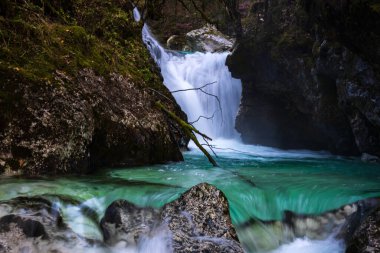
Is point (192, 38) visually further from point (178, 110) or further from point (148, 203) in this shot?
point (148, 203)

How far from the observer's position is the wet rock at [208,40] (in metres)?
22.6

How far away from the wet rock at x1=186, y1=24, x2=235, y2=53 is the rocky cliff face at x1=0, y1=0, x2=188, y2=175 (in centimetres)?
1404

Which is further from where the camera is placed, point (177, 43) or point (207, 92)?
point (177, 43)

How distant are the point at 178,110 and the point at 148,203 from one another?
16.5 feet

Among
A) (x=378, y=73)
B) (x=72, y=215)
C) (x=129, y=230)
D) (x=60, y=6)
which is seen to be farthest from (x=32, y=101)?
(x=378, y=73)

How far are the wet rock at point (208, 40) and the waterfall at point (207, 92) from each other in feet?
15.1

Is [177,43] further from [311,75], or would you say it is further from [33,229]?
[33,229]

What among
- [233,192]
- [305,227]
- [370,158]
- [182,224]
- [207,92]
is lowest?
[305,227]

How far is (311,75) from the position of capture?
11.9m

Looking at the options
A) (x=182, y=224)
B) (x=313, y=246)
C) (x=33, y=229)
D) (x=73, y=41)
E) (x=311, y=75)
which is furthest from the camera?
(x=311, y=75)

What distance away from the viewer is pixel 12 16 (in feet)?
20.6

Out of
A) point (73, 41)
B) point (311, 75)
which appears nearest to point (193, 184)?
point (73, 41)

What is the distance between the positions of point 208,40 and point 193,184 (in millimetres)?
18705

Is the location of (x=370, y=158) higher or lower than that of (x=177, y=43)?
lower
